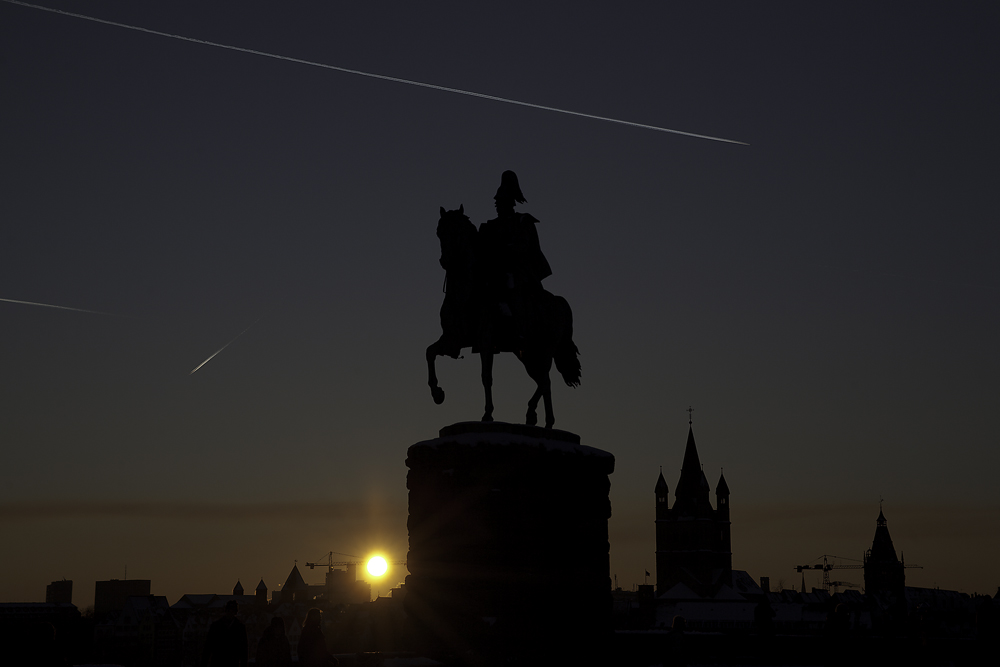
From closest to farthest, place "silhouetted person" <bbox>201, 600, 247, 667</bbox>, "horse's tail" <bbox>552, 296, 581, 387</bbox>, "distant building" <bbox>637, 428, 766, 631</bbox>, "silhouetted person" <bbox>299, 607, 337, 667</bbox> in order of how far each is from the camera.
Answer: "silhouetted person" <bbox>201, 600, 247, 667</bbox> < "silhouetted person" <bbox>299, 607, 337, 667</bbox> < "horse's tail" <bbox>552, 296, 581, 387</bbox> < "distant building" <bbox>637, 428, 766, 631</bbox>

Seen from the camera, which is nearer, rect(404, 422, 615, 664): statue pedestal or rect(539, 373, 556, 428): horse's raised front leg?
rect(404, 422, 615, 664): statue pedestal

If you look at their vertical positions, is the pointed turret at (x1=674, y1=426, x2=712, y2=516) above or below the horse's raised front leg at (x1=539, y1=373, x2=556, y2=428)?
above

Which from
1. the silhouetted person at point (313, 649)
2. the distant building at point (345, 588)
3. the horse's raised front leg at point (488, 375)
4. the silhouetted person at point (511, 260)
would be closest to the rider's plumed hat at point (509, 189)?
the silhouetted person at point (511, 260)

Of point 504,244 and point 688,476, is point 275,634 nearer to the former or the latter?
point 504,244

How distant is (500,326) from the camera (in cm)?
1355

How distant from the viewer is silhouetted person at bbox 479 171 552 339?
44.6 feet

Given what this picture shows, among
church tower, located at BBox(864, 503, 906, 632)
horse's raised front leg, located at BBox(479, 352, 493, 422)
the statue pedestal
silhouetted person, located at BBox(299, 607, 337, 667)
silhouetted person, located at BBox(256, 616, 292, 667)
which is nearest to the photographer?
silhouetted person, located at BBox(299, 607, 337, 667)

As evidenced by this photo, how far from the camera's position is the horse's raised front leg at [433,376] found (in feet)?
44.2

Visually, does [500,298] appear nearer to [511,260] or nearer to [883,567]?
[511,260]

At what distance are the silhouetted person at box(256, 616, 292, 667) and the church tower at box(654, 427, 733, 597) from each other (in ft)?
387

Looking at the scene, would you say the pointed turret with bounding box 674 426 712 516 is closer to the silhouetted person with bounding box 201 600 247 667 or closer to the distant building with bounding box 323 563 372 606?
the distant building with bounding box 323 563 372 606

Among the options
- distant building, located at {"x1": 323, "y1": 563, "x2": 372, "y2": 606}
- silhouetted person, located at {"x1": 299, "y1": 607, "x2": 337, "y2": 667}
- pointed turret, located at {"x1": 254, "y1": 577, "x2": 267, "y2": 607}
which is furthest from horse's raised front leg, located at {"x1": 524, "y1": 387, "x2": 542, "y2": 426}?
pointed turret, located at {"x1": 254, "y1": 577, "x2": 267, "y2": 607}

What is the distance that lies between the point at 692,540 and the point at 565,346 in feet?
383

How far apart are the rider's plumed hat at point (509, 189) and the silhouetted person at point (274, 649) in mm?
5575
